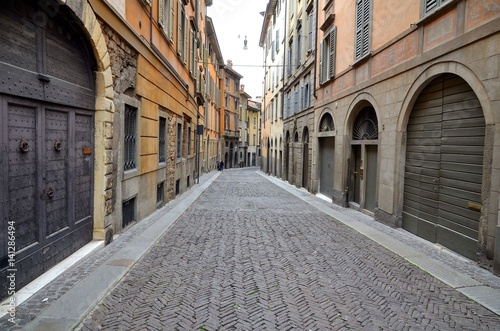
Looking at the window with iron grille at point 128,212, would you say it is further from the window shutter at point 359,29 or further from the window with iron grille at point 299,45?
the window with iron grille at point 299,45

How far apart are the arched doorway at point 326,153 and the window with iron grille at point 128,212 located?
802 centimetres

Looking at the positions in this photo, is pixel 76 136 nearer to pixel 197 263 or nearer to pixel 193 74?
pixel 197 263

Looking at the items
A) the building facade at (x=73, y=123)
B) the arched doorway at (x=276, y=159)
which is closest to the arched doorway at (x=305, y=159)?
the arched doorway at (x=276, y=159)

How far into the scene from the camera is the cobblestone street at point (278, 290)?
11.4 ft

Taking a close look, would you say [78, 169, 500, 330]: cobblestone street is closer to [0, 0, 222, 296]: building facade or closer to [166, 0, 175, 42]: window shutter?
[0, 0, 222, 296]: building facade

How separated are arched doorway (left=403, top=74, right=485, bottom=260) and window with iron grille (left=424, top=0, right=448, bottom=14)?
1.31 meters

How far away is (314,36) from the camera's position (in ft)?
51.9

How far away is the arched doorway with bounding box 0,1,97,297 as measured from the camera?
375 centimetres

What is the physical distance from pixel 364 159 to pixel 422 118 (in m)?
3.05

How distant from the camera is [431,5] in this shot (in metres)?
6.79

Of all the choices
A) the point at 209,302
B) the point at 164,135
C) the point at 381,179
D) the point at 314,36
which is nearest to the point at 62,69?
the point at 209,302

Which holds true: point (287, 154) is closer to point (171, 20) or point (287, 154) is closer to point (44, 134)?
point (171, 20)

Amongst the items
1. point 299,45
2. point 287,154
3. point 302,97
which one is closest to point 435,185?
point 302,97

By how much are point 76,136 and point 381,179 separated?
23.0 ft
